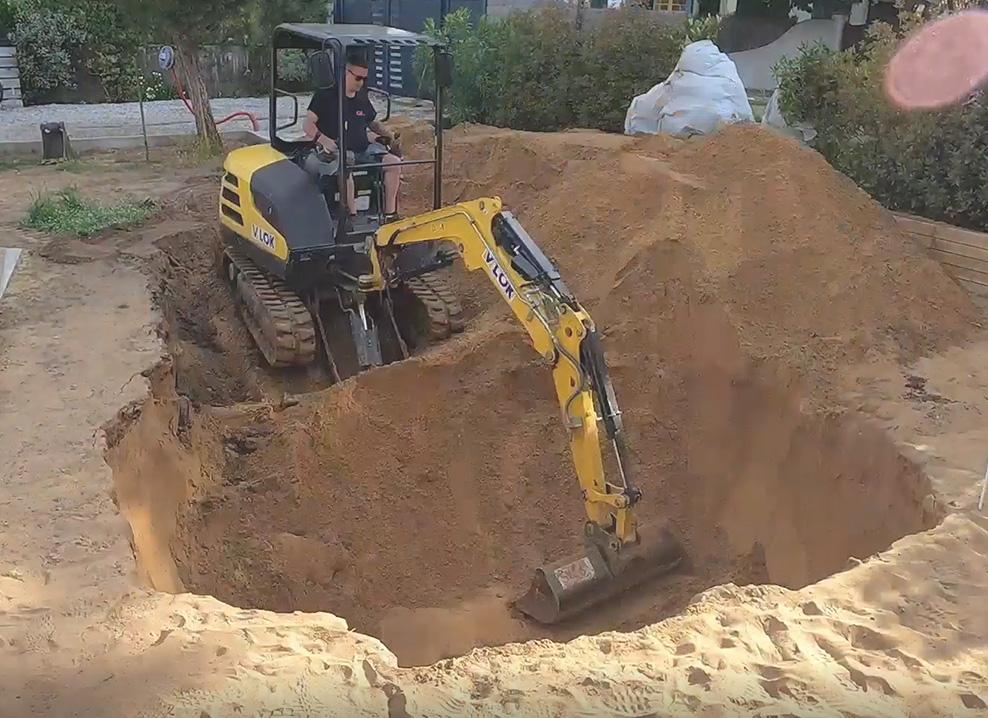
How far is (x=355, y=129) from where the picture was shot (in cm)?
654

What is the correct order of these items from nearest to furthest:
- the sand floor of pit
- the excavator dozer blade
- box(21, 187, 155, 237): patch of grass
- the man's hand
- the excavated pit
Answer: the sand floor of pit → the excavator dozer blade → the excavated pit → the man's hand → box(21, 187, 155, 237): patch of grass

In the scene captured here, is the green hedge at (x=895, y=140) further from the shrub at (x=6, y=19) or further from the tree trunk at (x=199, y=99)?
the shrub at (x=6, y=19)

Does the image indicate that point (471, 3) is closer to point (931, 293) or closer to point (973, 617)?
point (931, 293)

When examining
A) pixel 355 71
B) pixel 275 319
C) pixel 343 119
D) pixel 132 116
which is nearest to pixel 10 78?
pixel 132 116

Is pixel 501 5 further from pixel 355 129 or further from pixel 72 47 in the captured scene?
pixel 355 129

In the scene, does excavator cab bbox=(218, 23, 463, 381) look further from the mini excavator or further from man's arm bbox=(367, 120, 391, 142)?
man's arm bbox=(367, 120, 391, 142)

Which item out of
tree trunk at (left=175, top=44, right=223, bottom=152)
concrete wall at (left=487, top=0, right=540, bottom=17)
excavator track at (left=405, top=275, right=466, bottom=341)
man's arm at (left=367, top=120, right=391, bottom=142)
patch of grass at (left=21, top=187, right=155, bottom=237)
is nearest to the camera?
man's arm at (left=367, top=120, right=391, bottom=142)

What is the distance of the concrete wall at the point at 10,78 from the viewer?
1727cm

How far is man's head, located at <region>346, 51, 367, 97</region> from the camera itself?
6.24 metres

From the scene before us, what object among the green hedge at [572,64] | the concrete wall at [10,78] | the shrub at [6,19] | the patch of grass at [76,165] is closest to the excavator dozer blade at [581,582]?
the green hedge at [572,64]

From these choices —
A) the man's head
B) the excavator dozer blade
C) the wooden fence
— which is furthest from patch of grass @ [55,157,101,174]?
the wooden fence

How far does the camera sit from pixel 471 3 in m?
19.0

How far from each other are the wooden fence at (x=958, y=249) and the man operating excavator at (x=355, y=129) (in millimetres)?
4011

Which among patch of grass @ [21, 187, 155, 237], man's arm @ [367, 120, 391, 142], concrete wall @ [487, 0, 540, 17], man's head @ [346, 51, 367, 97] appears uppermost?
concrete wall @ [487, 0, 540, 17]
